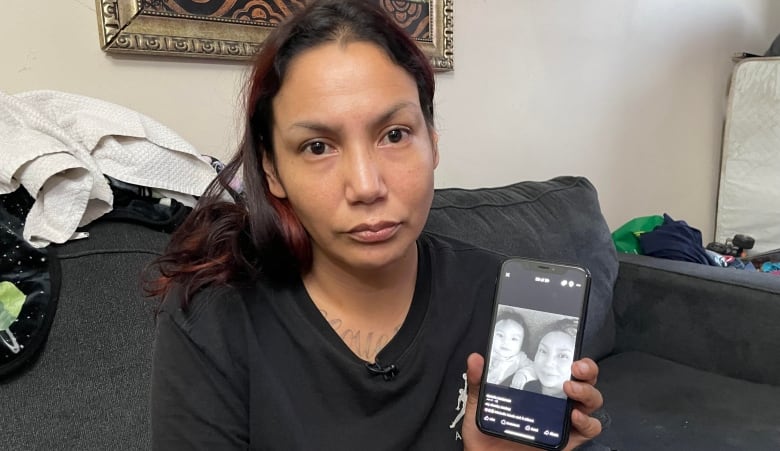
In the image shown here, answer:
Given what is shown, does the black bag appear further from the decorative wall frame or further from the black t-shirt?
the decorative wall frame

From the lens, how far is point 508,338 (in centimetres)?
68

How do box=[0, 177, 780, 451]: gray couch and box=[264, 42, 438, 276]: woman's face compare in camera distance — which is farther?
box=[0, 177, 780, 451]: gray couch

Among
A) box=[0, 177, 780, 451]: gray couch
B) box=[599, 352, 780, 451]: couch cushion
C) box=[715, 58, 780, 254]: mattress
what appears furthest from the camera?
box=[715, 58, 780, 254]: mattress

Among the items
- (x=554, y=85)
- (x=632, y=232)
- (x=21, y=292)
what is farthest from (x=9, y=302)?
(x=632, y=232)

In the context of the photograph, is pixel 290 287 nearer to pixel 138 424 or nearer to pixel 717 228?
pixel 138 424

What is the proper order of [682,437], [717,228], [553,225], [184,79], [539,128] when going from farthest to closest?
[717,228], [539,128], [553,225], [184,79], [682,437]

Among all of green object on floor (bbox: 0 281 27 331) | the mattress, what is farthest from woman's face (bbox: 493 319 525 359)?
the mattress

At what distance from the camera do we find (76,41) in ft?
3.57

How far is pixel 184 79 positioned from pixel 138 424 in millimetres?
710

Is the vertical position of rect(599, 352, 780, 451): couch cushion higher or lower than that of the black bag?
lower

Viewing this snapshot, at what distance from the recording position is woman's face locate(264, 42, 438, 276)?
0.61 m

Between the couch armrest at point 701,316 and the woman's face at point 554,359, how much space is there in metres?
0.91

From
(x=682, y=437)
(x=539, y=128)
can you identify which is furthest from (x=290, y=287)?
(x=539, y=128)

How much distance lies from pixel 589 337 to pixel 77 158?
3.87ft
